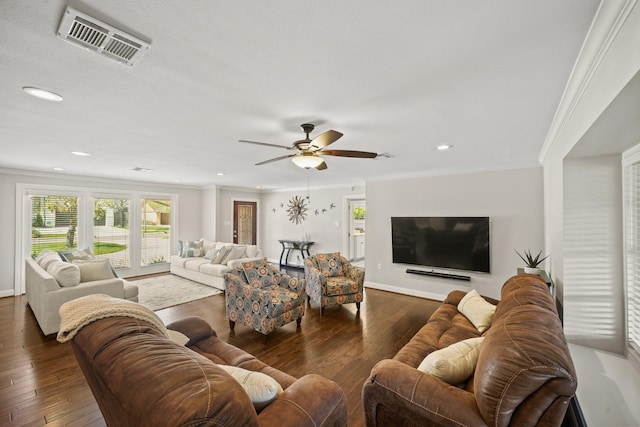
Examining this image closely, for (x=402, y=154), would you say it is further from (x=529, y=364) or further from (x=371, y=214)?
(x=529, y=364)

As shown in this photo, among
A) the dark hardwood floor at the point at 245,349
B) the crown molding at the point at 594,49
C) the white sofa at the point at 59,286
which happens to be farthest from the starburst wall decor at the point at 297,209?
the crown molding at the point at 594,49

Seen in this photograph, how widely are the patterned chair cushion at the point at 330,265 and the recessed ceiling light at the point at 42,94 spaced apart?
361cm

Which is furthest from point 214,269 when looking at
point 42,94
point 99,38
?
point 99,38

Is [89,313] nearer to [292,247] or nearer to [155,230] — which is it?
[155,230]

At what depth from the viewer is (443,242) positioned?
4.75 meters

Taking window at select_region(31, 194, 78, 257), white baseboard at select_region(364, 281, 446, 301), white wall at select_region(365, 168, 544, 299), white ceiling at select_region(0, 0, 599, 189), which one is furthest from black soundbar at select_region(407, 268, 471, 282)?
window at select_region(31, 194, 78, 257)

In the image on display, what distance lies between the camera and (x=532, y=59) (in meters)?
1.50

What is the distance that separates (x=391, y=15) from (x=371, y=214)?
4697 millimetres

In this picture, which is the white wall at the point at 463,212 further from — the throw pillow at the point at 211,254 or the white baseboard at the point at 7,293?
the white baseboard at the point at 7,293

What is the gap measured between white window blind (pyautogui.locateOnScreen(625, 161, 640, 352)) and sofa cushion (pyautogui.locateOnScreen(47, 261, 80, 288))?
5.64m

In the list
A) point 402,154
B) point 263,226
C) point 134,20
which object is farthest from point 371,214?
point 134,20

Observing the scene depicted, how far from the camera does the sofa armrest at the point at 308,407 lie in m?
1.17

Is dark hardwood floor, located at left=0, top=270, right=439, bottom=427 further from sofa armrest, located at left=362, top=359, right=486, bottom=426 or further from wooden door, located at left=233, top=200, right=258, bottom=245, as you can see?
wooden door, located at left=233, top=200, right=258, bottom=245

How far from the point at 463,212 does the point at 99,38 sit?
4903 millimetres
